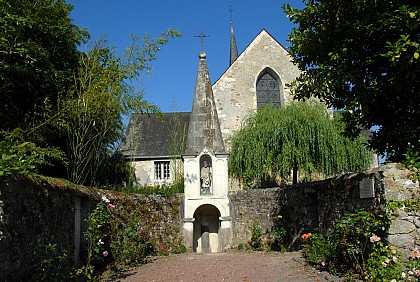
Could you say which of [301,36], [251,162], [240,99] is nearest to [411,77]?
[301,36]

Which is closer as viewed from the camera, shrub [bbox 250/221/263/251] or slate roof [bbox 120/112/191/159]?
shrub [bbox 250/221/263/251]

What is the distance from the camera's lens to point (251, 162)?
53.0 feet

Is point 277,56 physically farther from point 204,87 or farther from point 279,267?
point 279,267

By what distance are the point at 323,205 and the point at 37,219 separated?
237 inches

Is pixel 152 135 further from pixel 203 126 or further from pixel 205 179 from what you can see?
pixel 205 179

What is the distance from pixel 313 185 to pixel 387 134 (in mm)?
3225

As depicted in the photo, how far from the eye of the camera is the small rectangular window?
67.9 ft

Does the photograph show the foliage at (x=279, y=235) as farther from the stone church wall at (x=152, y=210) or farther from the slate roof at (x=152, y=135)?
the slate roof at (x=152, y=135)

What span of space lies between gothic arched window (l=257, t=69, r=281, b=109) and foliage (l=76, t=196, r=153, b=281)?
1169 cm

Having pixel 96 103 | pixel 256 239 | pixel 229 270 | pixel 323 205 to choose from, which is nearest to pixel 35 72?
pixel 96 103

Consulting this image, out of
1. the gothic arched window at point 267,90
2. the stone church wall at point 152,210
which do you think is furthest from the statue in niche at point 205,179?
the gothic arched window at point 267,90

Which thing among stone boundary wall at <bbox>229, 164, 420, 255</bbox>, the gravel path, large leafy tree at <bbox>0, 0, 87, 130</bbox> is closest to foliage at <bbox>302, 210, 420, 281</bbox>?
stone boundary wall at <bbox>229, 164, 420, 255</bbox>

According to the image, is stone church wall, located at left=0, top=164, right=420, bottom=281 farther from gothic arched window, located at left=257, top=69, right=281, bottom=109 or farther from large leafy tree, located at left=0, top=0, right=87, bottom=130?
gothic arched window, located at left=257, top=69, right=281, bottom=109

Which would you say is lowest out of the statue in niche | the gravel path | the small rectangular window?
the gravel path
